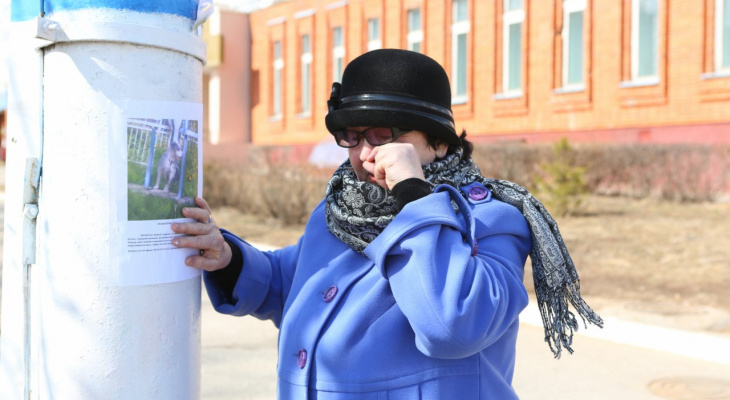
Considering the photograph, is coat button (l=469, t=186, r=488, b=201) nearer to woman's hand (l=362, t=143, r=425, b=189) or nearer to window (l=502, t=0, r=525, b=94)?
woman's hand (l=362, t=143, r=425, b=189)

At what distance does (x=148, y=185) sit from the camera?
1840 millimetres

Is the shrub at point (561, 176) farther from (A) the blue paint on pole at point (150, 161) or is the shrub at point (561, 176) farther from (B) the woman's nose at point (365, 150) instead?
(A) the blue paint on pole at point (150, 161)

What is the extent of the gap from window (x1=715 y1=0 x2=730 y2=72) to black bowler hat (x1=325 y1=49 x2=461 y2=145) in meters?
15.9

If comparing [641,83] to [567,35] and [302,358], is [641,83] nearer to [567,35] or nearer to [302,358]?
[567,35]

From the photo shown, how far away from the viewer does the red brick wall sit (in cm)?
1617

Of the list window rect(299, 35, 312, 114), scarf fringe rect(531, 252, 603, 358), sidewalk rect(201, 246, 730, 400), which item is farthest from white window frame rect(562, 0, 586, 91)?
scarf fringe rect(531, 252, 603, 358)

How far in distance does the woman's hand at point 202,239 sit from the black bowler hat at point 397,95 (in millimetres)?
415

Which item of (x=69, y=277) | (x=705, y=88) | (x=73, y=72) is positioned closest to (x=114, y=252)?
(x=69, y=277)

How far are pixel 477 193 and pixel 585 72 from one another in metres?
17.6

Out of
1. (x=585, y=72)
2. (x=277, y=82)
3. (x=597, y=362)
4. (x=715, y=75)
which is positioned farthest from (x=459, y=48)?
(x=597, y=362)

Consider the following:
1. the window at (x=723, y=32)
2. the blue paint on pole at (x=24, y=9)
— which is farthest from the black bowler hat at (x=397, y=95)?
the window at (x=723, y=32)

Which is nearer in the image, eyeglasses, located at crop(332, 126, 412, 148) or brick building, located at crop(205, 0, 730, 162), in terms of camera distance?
eyeglasses, located at crop(332, 126, 412, 148)

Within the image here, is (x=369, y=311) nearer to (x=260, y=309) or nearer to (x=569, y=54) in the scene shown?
(x=260, y=309)

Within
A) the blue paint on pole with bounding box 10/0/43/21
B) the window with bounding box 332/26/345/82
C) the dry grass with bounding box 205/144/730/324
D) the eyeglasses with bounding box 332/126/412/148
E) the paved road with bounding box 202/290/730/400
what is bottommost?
the paved road with bounding box 202/290/730/400
